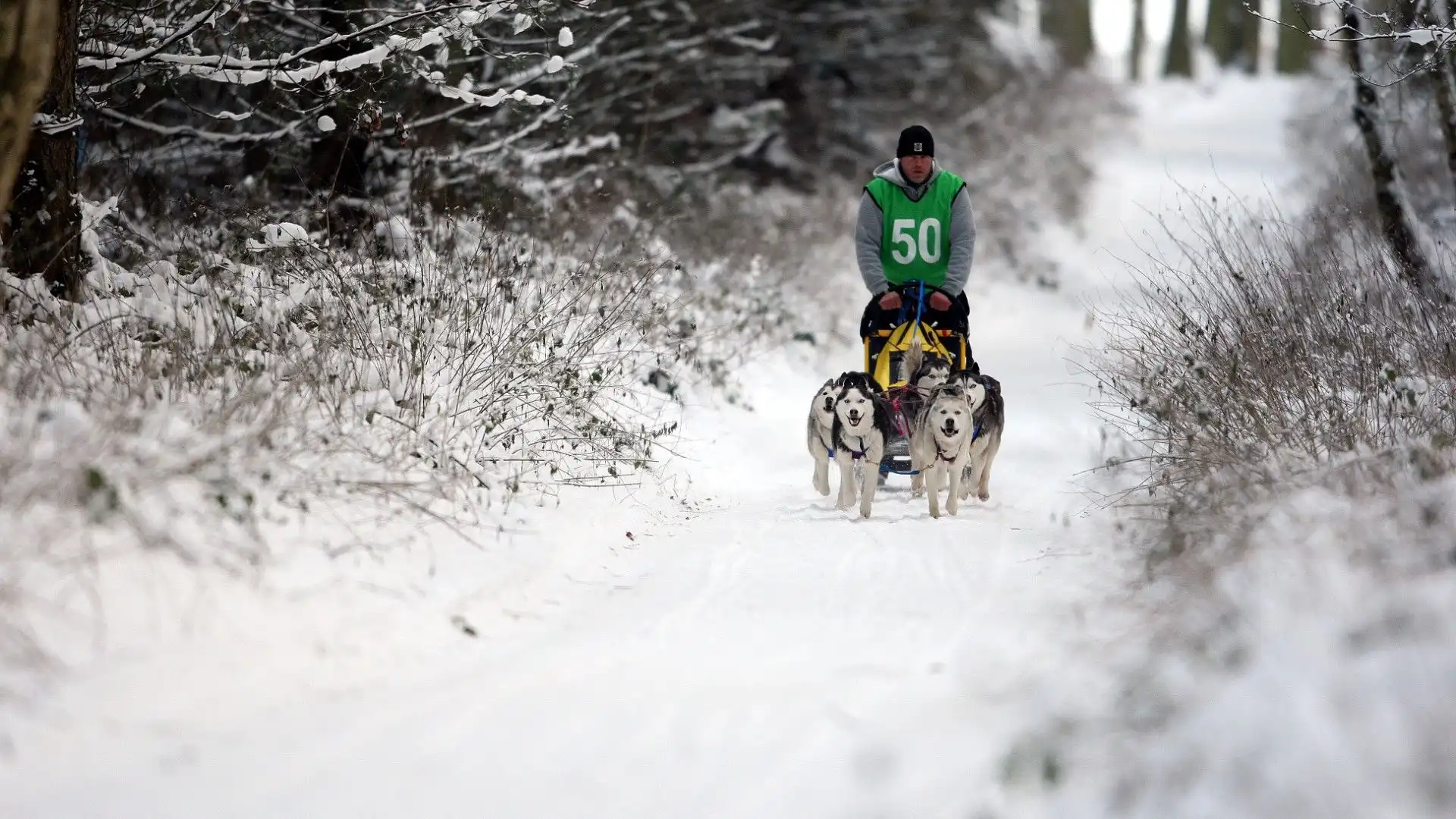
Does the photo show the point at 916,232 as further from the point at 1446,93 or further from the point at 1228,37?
the point at 1228,37

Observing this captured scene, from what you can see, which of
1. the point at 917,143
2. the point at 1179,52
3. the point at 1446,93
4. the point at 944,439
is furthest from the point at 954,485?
the point at 1179,52

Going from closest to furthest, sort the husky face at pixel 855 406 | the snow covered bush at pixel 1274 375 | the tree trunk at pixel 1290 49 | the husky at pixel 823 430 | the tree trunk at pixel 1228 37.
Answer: the snow covered bush at pixel 1274 375 < the husky face at pixel 855 406 < the husky at pixel 823 430 < the tree trunk at pixel 1290 49 < the tree trunk at pixel 1228 37

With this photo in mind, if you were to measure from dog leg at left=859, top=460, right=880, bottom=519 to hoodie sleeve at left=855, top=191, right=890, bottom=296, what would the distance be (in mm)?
1330

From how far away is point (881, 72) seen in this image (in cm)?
1955

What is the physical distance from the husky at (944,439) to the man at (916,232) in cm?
85

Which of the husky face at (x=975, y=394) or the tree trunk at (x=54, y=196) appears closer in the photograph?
the tree trunk at (x=54, y=196)

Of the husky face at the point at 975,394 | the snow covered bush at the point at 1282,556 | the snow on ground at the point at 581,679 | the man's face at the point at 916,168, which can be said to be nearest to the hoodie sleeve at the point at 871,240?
the man's face at the point at 916,168

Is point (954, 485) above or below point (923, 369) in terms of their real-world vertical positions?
below

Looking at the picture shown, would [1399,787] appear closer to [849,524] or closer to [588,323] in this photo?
[849,524]

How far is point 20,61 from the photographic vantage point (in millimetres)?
4191

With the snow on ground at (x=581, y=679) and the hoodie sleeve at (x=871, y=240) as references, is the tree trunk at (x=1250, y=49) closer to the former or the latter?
the hoodie sleeve at (x=871, y=240)

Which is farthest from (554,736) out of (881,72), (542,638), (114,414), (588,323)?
(881,72)

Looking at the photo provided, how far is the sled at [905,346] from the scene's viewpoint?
826 cm

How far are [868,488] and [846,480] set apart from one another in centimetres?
29
